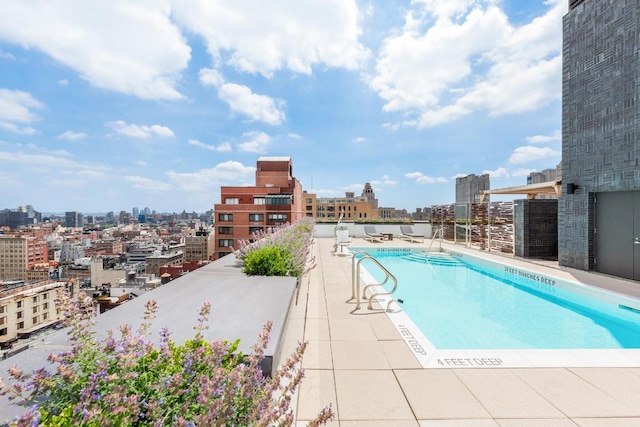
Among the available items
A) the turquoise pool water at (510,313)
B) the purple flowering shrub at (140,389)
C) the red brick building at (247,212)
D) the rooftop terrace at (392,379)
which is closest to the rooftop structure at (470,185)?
the red brick building at (247,212)

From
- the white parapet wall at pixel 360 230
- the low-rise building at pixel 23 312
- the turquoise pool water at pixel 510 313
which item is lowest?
the low-rise building at pixel 23 312

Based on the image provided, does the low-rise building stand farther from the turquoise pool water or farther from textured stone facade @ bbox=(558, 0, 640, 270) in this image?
textured stone facade @ bbox=(558, 0, 640, 270)

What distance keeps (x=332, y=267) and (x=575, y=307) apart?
5331 millimetres

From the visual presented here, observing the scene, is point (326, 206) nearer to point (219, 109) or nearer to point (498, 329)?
point (219, 109)

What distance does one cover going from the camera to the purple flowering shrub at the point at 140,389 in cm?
100

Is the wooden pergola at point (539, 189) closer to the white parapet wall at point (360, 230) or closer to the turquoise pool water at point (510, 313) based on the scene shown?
the turquoise pool water at point (510, 313)

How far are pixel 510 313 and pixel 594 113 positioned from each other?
5.91 m

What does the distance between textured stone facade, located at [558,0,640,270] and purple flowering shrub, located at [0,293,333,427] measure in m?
9.11

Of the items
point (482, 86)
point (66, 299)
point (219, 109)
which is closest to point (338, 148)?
point (219, 109)

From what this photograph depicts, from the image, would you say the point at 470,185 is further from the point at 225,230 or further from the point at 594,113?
the point at 594,113

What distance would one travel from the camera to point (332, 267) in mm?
8508

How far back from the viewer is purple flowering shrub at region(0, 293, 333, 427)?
998mm

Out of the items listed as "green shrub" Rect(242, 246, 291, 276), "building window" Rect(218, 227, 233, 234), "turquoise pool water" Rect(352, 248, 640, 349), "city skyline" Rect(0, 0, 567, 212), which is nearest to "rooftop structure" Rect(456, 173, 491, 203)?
"city skyline" Rect(0, 0, 567, 212)

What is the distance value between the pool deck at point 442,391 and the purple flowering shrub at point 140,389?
1.22 m
